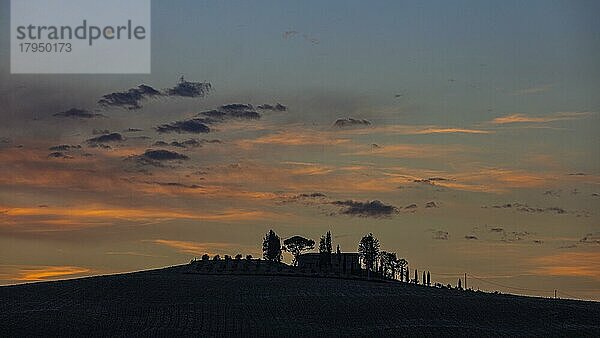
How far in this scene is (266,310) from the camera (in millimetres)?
157250

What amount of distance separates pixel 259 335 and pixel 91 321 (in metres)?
24.3

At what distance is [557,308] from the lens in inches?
6540

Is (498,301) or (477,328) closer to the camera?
(477,328)

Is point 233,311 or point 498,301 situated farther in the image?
point 498,301

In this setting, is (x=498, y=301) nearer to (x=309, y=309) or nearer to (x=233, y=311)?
(x=309, y=309)

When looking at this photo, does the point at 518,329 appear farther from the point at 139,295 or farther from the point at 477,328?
the point at 139,295

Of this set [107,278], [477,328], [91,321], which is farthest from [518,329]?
[107,278]

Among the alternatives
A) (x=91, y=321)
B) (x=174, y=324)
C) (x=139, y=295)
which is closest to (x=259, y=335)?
(x=174, y=324)

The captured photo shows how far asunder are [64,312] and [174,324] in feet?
59.8

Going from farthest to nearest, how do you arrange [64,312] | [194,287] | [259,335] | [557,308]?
[194,287], [557,308], [64,312], [259,335]

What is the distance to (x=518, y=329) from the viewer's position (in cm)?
14750

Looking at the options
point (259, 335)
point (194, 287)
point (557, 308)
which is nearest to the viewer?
point (259, 335)

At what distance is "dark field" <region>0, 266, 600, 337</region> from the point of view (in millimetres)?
142750

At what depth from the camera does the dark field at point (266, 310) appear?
143m
